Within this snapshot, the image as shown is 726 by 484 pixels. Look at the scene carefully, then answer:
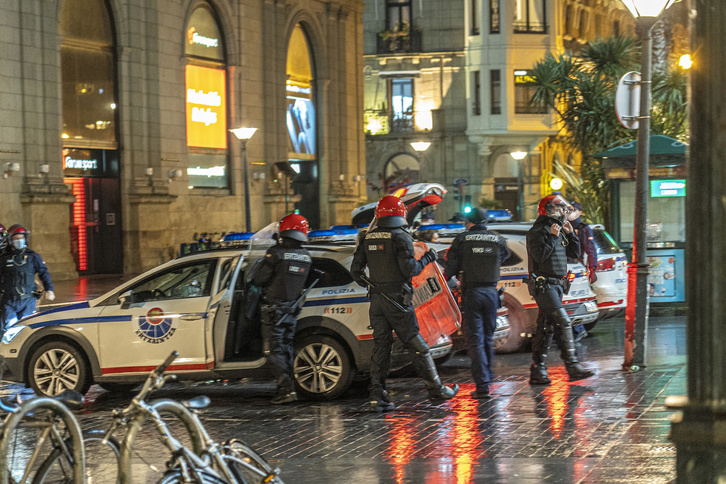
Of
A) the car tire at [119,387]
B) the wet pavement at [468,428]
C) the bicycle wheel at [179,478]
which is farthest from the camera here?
the car tire at [119,387]

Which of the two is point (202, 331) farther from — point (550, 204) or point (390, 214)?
point (550, 204)

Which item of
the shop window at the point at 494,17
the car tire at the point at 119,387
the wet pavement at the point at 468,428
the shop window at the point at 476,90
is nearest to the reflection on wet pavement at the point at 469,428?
the wet pavement at the point at 468,428

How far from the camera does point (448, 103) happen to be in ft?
173

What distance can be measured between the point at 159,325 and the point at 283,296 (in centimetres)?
136

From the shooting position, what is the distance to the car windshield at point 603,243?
47.4 ft

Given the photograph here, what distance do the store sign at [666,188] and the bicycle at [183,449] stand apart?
12824 mm

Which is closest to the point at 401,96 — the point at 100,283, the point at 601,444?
the point at 100,283

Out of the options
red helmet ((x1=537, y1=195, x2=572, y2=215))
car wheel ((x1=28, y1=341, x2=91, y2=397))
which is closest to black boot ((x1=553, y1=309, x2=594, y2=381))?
red helmet ((x1=537, y1=195, x2=572, y2=215))

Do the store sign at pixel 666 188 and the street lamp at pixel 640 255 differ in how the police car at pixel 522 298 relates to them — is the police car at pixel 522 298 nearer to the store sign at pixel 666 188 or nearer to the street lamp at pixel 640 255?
the street lamp at pixel 640 255

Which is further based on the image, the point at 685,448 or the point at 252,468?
the point at 252,468

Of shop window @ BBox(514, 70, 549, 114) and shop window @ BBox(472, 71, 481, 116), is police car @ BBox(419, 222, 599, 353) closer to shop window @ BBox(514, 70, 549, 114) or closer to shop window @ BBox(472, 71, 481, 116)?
shop window @ BBox(514, 70, 549, 114)

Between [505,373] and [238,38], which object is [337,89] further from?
[505,373]

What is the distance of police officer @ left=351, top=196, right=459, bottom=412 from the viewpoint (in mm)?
9703

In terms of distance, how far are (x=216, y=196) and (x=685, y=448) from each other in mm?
31663
